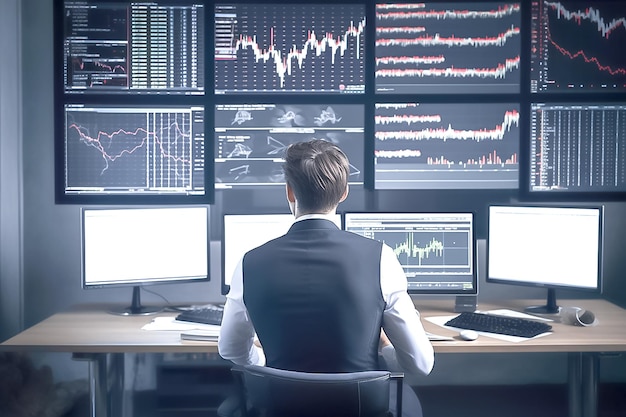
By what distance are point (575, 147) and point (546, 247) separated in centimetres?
70

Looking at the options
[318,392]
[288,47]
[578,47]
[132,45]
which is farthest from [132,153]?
[578,47]

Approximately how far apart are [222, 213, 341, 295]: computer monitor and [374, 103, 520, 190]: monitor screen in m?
0.53

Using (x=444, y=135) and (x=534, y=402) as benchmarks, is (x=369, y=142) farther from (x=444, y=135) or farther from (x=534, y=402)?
(x=534, y=402)

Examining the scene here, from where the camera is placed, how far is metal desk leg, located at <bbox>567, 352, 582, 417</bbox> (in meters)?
2.75

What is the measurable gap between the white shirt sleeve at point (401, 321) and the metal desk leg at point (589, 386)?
97 centimetres

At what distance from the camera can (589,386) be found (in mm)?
2635

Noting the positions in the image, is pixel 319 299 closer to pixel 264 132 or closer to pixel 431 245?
pixel 431 245

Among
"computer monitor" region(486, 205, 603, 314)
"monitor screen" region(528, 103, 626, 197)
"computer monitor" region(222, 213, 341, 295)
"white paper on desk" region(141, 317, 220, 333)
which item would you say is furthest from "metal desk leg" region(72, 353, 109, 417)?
"monitor screen" region(528, 103, 626, 197)

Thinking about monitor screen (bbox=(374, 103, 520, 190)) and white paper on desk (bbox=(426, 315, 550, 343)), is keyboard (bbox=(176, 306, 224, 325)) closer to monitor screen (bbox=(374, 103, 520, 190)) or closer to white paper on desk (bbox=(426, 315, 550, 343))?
white paper on desk (bbox=(426, 315, 550, 343))

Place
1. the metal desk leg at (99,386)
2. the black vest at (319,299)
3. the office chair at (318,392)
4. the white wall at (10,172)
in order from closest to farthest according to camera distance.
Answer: the office chair at (318,392) < the black vest at (319,299) < the metal desk leg at (99,386) < the white wall at (10,172)

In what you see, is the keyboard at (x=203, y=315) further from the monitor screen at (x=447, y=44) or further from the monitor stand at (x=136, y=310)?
the monitor screen at (x=447, y=44)

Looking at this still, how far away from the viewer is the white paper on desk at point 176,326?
8.55 ft

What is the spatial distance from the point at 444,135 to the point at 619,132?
83cm

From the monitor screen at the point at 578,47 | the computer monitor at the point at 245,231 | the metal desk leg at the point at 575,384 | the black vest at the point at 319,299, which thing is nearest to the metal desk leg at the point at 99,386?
the computer monitor at the point at 245,231
